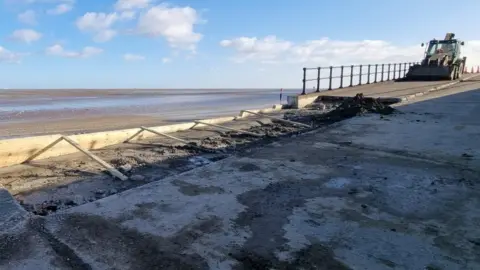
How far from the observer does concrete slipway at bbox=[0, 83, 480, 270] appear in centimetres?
266

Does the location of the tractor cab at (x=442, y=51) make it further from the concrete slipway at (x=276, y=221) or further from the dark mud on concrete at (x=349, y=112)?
the concrete slipway at (x=276, y=221)

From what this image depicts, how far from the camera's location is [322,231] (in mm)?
3078

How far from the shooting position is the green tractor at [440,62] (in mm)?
24031

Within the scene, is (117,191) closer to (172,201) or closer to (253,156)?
(172,201)

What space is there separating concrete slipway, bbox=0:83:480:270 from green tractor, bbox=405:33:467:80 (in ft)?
70.1

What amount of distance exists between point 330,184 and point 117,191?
2.41 metres

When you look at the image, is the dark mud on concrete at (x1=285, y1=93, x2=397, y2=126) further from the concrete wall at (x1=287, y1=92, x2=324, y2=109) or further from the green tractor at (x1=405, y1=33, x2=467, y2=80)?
the green tractor at (x1=405, y1=33, x2=467, y2=80)

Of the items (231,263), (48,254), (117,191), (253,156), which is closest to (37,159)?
(117,191)

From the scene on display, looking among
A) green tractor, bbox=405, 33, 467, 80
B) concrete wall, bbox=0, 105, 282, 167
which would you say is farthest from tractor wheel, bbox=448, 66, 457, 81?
concrete wall, bbox=0, 105, 282, 167

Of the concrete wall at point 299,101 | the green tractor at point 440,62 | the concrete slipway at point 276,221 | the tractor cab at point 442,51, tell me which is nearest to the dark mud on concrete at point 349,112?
the concrete wall at point 299,101

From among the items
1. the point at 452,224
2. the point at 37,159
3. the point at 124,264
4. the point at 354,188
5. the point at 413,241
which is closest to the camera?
the point at 124,264

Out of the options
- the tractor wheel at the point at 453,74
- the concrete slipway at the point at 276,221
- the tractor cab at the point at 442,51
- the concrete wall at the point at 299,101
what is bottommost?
the concrete slipway at the point at 276,221

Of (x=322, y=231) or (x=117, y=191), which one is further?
(x=117, y=191)

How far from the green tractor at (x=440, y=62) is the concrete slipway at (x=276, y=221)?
2135 centimetres
